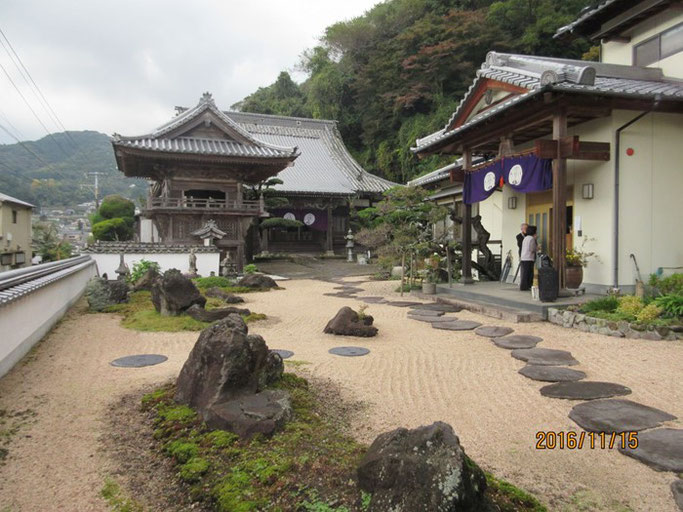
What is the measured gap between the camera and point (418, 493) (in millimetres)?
2320

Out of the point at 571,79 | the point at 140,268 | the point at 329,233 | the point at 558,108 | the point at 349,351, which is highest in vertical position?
the point at 571,79

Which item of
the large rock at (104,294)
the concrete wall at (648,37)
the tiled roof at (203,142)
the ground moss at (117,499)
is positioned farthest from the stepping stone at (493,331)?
the tiled roof at (203,142)

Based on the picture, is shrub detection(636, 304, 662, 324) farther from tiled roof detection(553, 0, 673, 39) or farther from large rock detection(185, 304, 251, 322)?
tiled roof detection(553, 0, 673, 39)

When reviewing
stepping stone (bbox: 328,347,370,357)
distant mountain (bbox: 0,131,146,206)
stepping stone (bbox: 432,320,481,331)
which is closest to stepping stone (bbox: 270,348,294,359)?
stepping stone (bbox: 328,347,370,357)

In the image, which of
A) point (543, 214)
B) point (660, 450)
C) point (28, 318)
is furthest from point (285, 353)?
point (543, 214)

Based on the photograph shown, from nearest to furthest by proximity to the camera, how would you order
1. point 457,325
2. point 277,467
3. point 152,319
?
point 277,467, point 457,325, point 152,319

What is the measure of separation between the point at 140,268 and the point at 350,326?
10760mm

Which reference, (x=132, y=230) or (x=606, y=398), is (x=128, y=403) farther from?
(x=132, y=230)

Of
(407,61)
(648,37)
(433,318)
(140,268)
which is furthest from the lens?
(407,61)

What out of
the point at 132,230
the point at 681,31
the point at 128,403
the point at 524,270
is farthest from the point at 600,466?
the point at 132,230

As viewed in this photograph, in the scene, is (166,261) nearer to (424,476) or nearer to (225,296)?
(225,296)

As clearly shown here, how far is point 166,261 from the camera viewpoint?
17.0 m

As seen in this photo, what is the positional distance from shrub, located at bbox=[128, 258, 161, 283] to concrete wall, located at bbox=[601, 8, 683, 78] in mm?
15425

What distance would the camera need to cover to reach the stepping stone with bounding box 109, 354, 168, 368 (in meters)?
5.91
